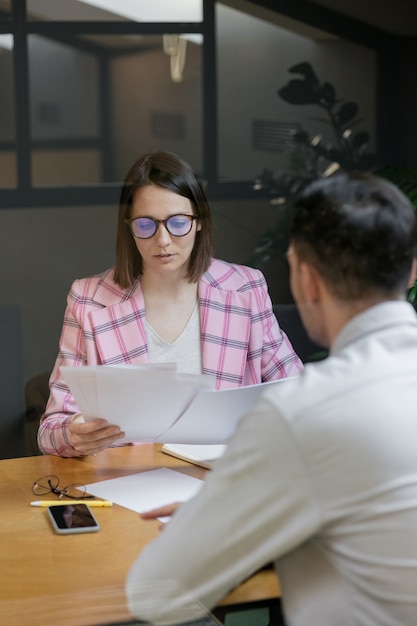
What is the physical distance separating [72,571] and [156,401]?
15.2 inches

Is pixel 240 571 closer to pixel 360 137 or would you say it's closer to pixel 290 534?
pixel 290 534

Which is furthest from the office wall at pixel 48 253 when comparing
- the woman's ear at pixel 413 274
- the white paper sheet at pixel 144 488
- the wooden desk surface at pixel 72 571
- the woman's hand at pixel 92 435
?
the woman's ear at pixel 413 274

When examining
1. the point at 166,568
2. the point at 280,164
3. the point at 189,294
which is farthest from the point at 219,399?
the point at 280,164

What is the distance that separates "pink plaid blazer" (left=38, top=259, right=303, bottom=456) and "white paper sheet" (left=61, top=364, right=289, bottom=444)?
15cm

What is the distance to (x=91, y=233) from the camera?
242 centimetres

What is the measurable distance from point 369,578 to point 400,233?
418mm

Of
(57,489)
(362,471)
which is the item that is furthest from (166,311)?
(362,471)

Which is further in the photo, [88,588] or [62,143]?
[62,143]

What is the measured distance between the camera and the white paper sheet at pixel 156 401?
1.74 m

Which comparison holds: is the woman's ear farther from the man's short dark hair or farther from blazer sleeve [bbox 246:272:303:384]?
blazer sleeve [bbox 246:272:303:384]

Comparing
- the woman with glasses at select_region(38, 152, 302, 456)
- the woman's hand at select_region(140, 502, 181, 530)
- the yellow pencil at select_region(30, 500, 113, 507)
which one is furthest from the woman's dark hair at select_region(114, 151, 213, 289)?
the woman's hand at select_region(140, 502, 181, 530)

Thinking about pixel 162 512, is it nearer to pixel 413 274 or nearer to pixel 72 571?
pixel 72 571

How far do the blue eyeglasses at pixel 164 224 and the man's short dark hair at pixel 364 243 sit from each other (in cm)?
72

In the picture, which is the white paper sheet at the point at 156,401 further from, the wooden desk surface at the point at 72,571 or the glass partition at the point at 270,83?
the glass partition at the point at 270,83
